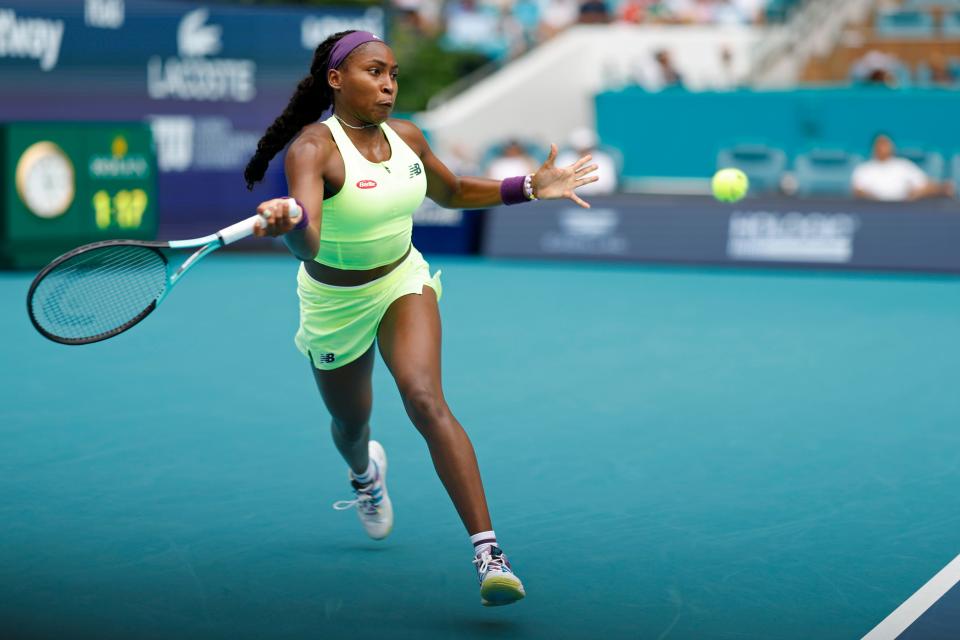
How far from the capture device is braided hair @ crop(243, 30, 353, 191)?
494 centimetres

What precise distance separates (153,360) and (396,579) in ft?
17.0

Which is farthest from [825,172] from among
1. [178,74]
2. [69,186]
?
[69,186]

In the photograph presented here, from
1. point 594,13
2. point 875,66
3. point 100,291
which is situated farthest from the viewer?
point 594,13

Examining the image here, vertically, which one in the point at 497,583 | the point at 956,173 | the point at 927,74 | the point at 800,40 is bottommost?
the point at 956,173

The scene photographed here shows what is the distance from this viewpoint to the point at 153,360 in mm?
9570

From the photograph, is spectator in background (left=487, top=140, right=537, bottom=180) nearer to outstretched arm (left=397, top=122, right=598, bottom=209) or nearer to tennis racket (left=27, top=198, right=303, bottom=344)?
outstretched arm (left=397, top=122, right=598, bottom=209)

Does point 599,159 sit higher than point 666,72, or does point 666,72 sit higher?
point 666,72

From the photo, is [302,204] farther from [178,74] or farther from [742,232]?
[178,74]

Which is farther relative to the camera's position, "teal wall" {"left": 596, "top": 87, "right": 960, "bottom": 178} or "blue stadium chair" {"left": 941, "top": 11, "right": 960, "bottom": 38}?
"blue stadium chair" {"left": 941, "top": 11, "right": 960, "bottom": 38}

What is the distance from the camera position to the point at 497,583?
13.8 ft

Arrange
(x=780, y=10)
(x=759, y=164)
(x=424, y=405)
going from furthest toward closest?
1. (x=780, y=10)
2. (x=759, y=164)
3. (x=424, y=405)

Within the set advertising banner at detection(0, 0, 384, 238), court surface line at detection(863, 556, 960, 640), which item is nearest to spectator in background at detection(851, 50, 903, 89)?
advertising banner at detection(0, 0, 384, 238)

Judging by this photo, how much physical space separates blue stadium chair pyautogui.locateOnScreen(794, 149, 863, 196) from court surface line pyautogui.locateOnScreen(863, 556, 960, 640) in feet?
44.1

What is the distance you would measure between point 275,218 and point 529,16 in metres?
26.5
